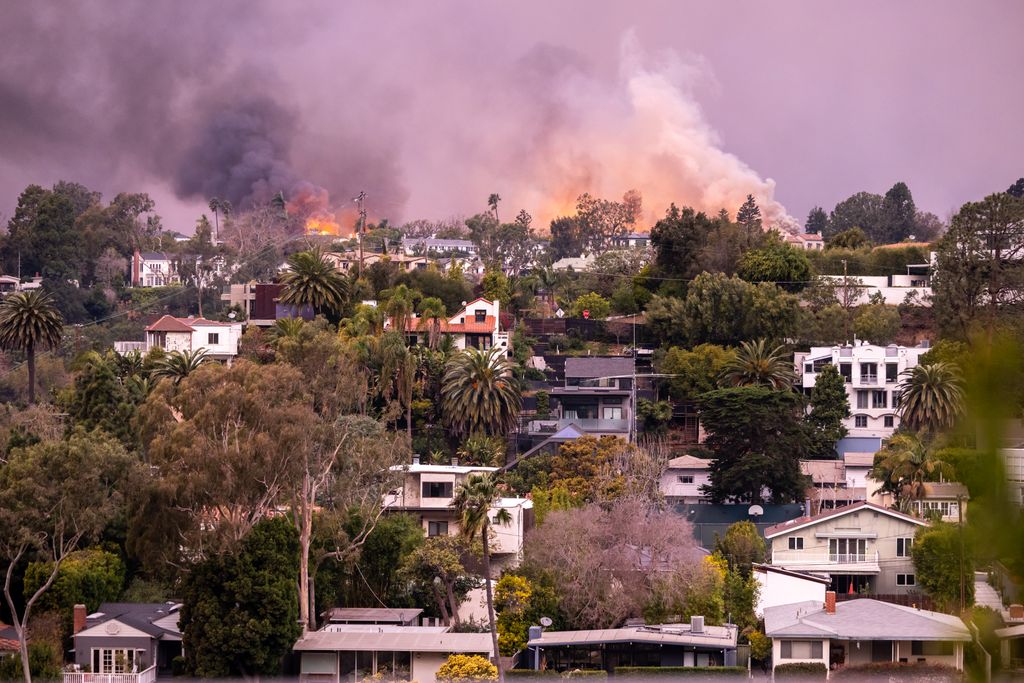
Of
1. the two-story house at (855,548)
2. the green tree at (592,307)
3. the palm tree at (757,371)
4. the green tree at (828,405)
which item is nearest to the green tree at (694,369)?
the palm tree at (757,371)

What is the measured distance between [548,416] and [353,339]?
22.2ft

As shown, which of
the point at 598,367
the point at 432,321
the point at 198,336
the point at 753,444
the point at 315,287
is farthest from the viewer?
the point at 198,336

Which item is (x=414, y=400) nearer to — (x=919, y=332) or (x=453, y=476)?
(x=453, y=476)

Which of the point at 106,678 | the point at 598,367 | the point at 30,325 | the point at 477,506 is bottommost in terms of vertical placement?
the point at 106,678

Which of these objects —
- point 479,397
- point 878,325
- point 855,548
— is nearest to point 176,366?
point 479,397

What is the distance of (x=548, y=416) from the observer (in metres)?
45.7

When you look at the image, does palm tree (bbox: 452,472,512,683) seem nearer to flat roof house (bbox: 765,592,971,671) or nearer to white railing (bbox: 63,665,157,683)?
flat roof house (bbox: 765,592,971,671)

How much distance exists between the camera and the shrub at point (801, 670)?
2395 centimetres

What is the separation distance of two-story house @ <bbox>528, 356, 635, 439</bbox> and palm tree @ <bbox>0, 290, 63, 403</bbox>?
52.6 ft

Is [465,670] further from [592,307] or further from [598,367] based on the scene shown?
[592,307]

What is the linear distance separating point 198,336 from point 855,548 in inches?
1148

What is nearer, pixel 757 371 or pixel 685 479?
pixel 685 479

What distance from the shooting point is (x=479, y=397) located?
4256 centimetres

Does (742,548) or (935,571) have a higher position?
(742,548)
